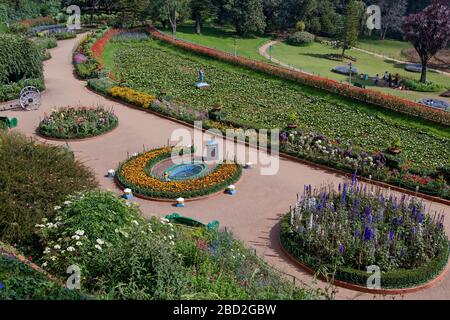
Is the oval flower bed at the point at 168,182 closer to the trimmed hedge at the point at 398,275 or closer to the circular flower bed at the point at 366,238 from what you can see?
the circular flower bed at the point at 366,238

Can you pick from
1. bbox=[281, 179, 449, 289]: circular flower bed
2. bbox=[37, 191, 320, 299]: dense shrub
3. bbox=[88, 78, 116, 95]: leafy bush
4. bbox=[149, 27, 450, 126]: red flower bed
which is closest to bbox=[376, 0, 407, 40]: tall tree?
bbox=[149, 27, 450, 126]: red flower bed

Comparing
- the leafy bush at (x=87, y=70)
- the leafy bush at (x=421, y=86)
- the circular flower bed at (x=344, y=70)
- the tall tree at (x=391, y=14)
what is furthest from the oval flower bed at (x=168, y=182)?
the tall tree at (x=391, y=14)

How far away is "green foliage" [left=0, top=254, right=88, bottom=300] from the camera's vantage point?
405 inches

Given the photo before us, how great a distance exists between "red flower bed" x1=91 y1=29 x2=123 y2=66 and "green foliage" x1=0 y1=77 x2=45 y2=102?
7.86 m

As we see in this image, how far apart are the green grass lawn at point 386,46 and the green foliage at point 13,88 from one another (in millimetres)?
39026

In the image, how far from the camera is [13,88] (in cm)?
3334

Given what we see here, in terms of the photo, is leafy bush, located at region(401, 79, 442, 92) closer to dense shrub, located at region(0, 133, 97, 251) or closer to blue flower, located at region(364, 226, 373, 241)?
blue flower, located at region(364, 226, 373, 241)

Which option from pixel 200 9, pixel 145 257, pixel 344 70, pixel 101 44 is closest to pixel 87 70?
pixel 101 44

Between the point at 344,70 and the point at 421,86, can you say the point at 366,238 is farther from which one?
the point at 344,70

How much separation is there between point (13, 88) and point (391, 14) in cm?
5128

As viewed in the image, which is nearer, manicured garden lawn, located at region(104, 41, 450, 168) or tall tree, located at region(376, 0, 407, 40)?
manicured garden lawn, located at region(104, 41, 450, 168)

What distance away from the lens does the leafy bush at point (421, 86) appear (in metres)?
40.7
